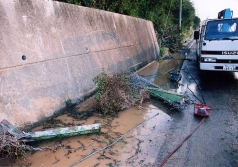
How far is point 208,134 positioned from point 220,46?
154 inches

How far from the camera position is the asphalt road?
3.01 m

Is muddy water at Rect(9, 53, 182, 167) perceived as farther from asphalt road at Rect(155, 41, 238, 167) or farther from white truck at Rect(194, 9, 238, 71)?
white truck at Rect(194, 9, 238, 71)

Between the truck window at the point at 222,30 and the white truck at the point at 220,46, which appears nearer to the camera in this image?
the white truck at the point at 220,46

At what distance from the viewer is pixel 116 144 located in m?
3.45

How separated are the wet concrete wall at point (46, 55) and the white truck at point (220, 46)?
11.7 feet

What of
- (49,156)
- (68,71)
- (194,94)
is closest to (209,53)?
(194,94)

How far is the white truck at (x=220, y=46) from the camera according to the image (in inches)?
247

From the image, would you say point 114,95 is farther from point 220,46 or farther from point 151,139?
point 220,46

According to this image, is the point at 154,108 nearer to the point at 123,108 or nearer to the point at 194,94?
the point at 123,108

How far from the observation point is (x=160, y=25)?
1812 cm

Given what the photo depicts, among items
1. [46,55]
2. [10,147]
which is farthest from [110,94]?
[10,147]

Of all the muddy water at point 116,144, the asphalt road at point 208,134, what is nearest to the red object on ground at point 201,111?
the asphalt road at point 208,134

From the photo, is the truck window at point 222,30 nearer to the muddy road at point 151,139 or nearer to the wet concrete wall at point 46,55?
the muddy road at point 151,139

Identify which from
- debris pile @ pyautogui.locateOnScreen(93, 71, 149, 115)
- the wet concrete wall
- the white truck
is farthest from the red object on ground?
the wet concrete wall
